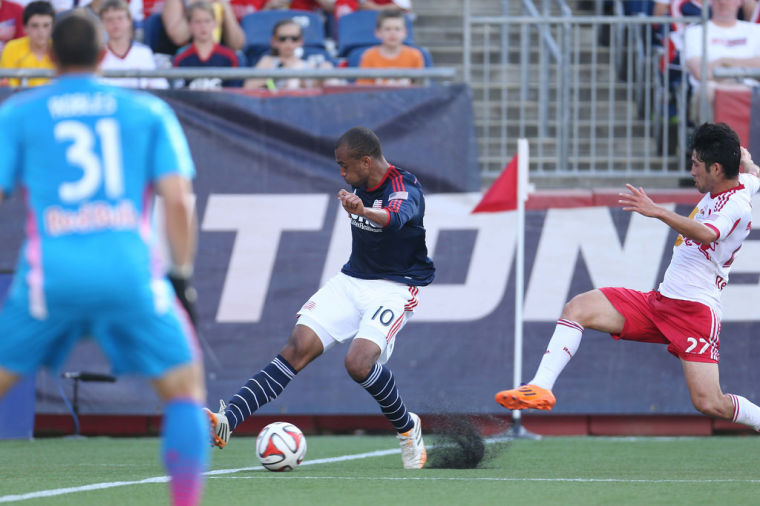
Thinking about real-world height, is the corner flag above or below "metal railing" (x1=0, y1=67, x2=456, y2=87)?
below

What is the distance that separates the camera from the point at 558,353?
295 inches

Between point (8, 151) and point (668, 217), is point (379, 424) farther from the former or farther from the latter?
point (8, 151)

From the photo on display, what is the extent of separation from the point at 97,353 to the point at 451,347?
10.3ft

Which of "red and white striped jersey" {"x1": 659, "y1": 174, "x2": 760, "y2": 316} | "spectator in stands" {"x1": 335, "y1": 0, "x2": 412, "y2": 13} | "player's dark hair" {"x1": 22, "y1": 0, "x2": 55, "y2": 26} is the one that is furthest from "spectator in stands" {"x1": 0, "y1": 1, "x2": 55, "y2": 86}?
"red and white striped jersey" {"x1": 659, "y1": 174, "x2": 760, "y2": 316}

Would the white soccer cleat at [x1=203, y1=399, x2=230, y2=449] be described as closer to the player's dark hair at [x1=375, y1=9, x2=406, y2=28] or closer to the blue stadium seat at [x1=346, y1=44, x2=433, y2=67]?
the player's dark hair at [x1=375, y1=9, x2=406, y2=28]

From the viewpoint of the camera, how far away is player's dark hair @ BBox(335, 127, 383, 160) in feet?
25.0

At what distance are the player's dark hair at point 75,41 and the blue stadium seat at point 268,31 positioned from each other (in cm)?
834

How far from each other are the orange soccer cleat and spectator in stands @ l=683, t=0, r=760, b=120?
15.5 ft

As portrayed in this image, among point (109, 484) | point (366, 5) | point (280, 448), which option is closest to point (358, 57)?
point (366, 5)

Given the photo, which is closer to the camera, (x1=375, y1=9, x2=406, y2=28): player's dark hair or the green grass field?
the green grass field

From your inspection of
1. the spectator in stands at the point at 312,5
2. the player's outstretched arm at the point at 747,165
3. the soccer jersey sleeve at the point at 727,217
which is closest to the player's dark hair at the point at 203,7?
the spectator in stands at the point at 312,5

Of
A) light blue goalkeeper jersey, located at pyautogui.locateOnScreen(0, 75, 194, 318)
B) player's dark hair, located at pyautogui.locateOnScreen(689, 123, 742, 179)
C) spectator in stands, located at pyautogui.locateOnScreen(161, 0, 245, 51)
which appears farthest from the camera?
spectator in stands, located at pyautogui.locateOnScreen(161, 0, 245, 51)

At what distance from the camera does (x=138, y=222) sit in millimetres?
4152

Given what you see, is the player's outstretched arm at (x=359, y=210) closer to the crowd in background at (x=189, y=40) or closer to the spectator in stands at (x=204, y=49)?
the crowd in background at (x=189, y=40)
